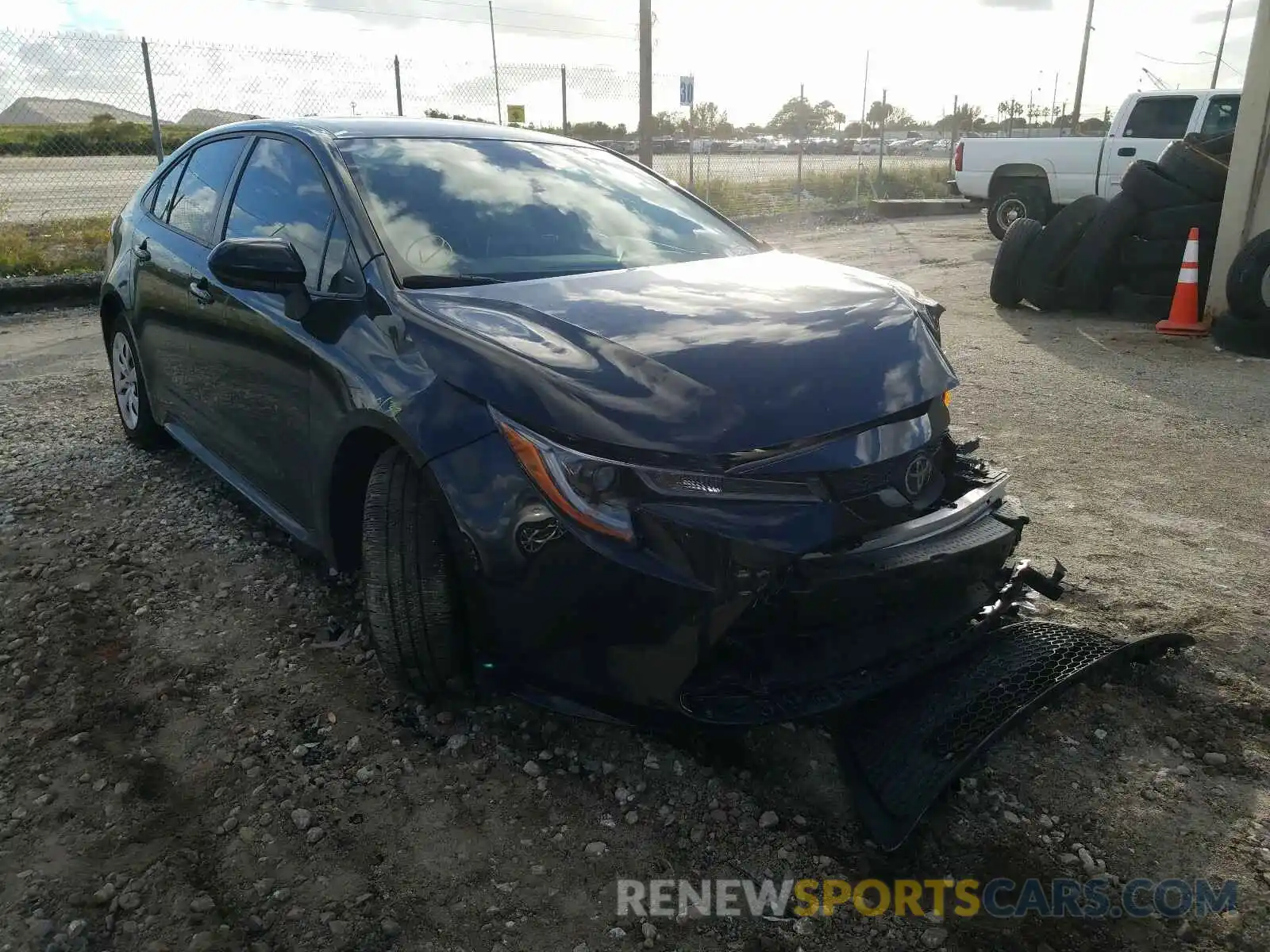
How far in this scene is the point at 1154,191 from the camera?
312 inches

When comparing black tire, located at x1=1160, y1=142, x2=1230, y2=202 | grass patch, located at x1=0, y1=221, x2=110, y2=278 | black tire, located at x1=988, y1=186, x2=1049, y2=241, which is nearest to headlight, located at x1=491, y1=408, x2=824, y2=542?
black tire, located at x1=1160, y1=142, x2=1230, y2=202

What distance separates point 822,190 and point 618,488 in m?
20.9

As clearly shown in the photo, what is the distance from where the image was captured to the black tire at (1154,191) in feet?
25.9

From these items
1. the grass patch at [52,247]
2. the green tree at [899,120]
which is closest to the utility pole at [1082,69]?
the green tree at [899,120]

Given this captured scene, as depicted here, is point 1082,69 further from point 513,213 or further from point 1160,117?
point 513,213

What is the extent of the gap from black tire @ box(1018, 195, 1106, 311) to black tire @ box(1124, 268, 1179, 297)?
0.57m

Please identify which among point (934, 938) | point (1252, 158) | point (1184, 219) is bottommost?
point (934, 938)

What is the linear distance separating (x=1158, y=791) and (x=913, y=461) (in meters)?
1.01

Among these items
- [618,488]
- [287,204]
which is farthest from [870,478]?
[287,204]

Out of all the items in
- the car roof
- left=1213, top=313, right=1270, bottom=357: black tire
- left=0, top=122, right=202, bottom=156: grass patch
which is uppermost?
left=0, top=122, right=202, bottom=156: grass patch

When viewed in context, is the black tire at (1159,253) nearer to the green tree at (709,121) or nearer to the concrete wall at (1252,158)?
the concrete wall at (1252,158)

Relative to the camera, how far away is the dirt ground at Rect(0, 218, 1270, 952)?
1960 mm

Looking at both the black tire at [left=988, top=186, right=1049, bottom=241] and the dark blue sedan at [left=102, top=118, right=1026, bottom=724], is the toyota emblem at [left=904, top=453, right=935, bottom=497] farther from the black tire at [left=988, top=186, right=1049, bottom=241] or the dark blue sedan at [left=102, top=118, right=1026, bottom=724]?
the black tire at [left=988, top=186, right=1049, bottom=241]

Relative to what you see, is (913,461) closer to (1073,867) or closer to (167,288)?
(1073,867)
